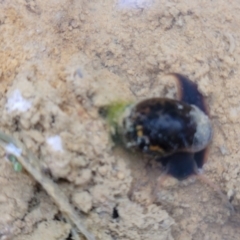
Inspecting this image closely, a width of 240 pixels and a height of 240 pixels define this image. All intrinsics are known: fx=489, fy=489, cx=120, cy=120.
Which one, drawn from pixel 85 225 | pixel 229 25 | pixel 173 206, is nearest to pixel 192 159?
pixel 173 206

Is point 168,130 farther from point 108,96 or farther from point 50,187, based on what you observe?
point 50,187

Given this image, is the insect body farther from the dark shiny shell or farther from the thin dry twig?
the thin dry twig

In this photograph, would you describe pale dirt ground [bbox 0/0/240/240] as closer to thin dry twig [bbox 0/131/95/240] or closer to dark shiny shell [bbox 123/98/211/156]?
thin dry twig [bbox 0/131/95/240]

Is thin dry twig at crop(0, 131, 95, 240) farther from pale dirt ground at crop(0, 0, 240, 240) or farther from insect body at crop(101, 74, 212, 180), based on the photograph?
insect body at crop(101, 74, 212, 180)

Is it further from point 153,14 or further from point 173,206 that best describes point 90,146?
point 153,14

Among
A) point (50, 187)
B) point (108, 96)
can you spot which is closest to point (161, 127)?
point (108, 96)

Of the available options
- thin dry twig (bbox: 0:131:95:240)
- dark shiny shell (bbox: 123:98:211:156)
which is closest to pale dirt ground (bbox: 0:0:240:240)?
thin dry twig (bbox: 0:131:95:240)

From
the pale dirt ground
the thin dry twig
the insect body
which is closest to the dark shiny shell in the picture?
the insect body

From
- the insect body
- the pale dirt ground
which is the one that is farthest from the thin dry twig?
the insect body
